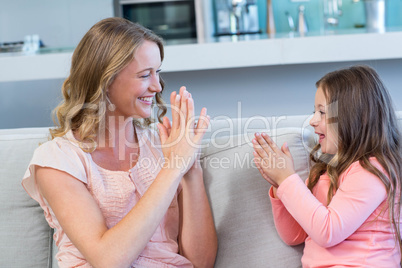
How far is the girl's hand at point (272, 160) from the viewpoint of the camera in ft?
4.43

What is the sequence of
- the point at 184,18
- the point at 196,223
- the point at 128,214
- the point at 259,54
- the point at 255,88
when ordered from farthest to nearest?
1. the point at 184,18
2. the point at 255,88
3. the point at 259,54
4. the point at 196,223
5. the point at 128,214

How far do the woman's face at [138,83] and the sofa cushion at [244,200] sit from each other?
0.32m

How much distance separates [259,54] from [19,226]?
132 cm

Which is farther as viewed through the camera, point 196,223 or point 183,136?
point 196,223

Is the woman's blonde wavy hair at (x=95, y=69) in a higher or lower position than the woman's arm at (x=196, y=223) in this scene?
higher

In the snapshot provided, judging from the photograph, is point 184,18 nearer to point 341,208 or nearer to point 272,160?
point 272,160

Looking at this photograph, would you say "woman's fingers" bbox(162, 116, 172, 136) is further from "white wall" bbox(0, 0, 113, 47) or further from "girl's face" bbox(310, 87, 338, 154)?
"white wall" bbox(0, 0, 113, 47)

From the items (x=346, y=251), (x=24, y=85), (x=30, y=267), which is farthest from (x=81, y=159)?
(x=24, y=85)

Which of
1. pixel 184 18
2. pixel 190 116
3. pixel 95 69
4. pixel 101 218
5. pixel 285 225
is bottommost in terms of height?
pixel 285 225

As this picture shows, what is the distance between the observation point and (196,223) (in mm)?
1417

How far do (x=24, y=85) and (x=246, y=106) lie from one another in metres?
1.23

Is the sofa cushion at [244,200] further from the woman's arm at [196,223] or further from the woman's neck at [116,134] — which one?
the woman's neck at [116,134]

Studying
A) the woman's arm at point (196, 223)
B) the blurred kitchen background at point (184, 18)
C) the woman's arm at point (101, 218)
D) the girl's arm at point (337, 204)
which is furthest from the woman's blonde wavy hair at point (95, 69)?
the blurred kitchen background at point (184, 18)

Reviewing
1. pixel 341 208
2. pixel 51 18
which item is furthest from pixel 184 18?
pixel 341 208
